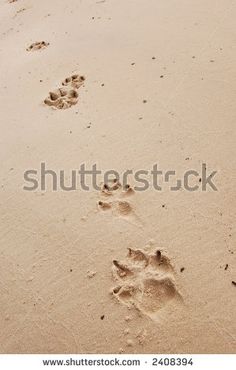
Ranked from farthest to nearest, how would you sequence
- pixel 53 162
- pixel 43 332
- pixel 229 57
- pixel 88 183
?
pixel 229 57
pixel 53 162
pixel 88 183
pixel 43 332

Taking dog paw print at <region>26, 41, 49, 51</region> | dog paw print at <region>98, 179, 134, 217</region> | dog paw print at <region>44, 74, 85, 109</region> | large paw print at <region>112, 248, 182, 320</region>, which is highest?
dog paw print at <region>26, 41, 49, 51</region>

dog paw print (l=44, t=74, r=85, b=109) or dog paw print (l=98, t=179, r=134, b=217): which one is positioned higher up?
dog paw print (l=44, t=74, r=85, b=109)

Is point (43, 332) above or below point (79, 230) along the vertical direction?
below

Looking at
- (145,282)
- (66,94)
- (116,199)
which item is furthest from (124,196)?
(66,94)

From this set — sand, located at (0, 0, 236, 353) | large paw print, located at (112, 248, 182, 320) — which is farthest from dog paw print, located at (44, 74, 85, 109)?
large paw print, located at (112, 248, 182, 320)

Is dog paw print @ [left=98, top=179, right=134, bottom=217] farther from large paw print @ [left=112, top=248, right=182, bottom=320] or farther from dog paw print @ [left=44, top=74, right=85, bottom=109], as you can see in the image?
dog paw print @ [left=44, top=74, right=85, bottom=109]

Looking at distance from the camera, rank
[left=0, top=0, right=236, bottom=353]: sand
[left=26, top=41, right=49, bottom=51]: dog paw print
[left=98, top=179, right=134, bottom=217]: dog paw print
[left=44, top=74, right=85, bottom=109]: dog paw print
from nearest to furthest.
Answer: [left=0, top=0, right=236, bottom=353]: sand
[left=98, top=179, right=134, bottom=217]: dog paw print
[left=44, top=74, right=85, bottom=109]: dog paw print
[left=26, top=41, right=49, bottom=51]: dog paw print
